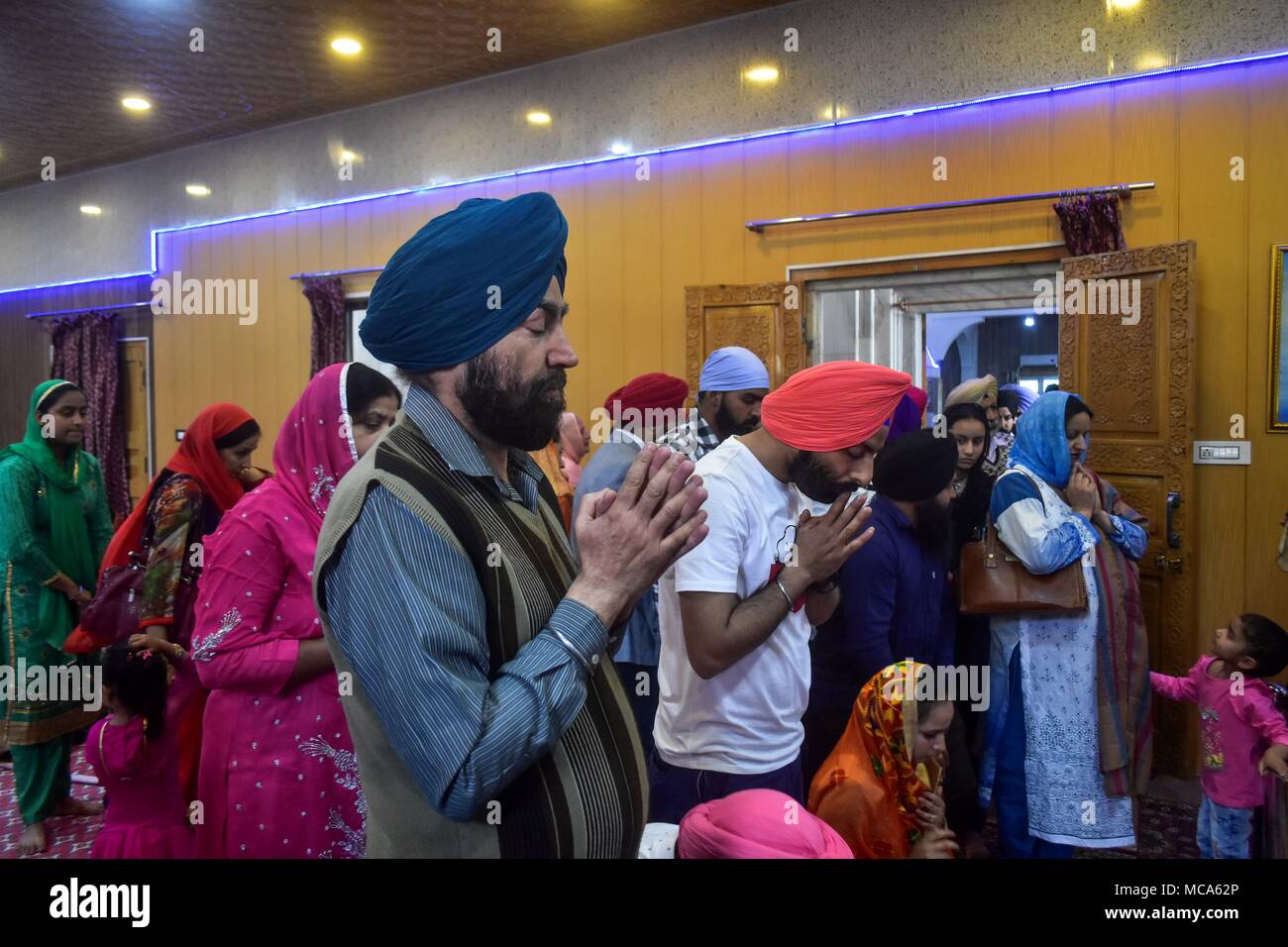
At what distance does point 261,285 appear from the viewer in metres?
5.90

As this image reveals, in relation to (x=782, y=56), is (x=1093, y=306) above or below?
below

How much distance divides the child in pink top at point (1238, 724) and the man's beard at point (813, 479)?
1.38 metres

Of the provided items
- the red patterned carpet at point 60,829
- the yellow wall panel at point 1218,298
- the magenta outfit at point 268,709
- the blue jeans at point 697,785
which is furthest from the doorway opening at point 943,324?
the red patterned carpet at point 60,829

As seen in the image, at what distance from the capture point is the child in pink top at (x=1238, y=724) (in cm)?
215

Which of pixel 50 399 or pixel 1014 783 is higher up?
pixel 50 399

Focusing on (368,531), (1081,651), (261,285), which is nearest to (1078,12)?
(1081,651)

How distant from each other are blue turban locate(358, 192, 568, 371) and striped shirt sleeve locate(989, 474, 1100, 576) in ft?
6.06

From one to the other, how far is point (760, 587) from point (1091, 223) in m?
2.91

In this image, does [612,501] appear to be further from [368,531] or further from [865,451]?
[865,451]

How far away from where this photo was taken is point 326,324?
553 centimetres

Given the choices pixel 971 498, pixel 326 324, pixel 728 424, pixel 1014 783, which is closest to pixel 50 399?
pixel 728 424

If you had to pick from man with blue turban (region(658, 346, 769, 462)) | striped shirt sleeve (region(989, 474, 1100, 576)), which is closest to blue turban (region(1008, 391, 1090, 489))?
striped shirt sleeve (region(989, 474, 1100, 576))

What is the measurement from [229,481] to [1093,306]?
131 inches

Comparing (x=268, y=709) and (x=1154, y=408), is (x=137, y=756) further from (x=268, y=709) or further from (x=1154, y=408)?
(x=1154, y=408)
